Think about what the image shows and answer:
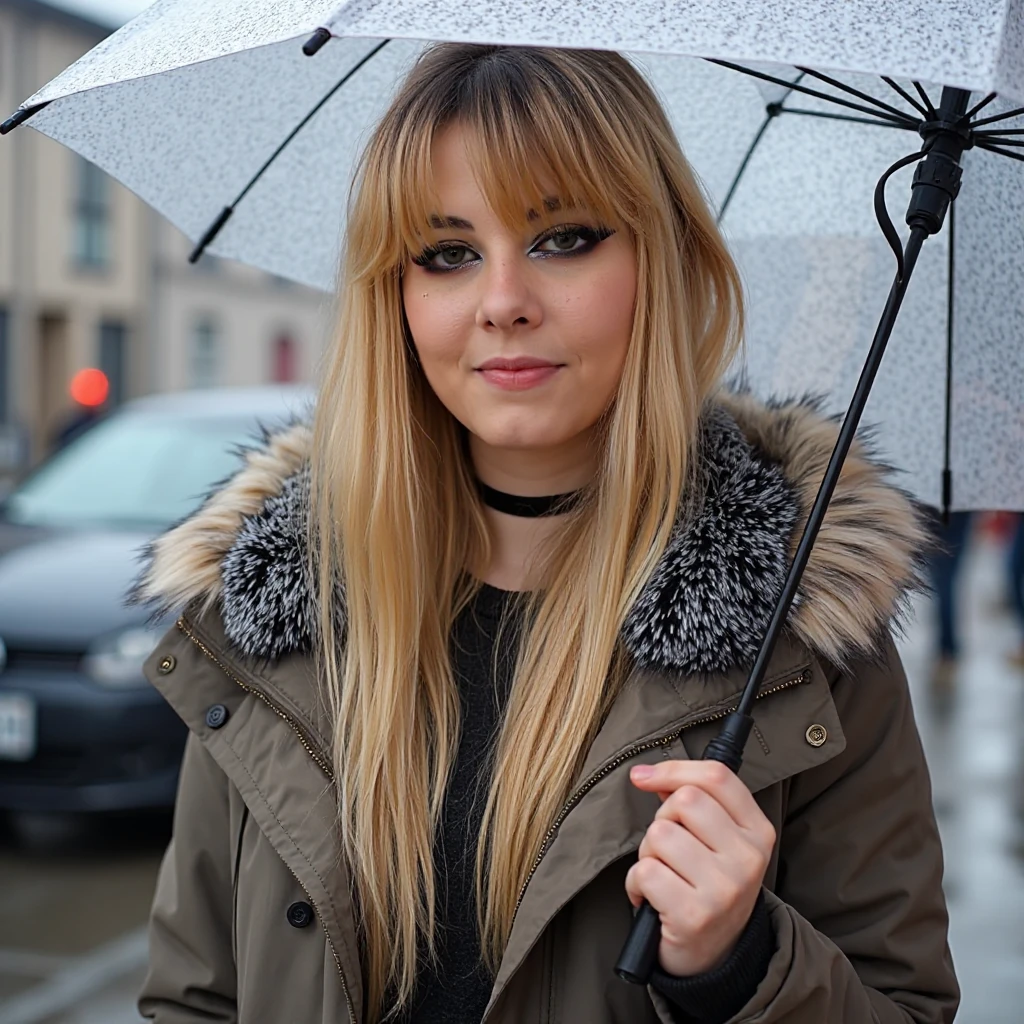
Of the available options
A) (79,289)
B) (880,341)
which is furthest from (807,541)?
(79,289)

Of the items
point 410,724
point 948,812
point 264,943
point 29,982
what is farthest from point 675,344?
point 948,812

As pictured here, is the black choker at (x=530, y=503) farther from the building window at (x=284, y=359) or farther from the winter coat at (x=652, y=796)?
the building window at (x=284, y=359)

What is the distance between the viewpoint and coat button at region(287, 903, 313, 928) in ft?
6.29

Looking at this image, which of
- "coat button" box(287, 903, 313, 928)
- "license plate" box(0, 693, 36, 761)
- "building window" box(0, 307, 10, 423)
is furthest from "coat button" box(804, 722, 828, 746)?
"building window" box(0, 307, 10, 423)

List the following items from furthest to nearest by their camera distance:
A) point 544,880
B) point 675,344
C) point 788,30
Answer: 1. point 675,344
2. point 544,880
3. point 788,30

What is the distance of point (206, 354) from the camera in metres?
34.1

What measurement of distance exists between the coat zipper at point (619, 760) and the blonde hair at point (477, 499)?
3 centimetres

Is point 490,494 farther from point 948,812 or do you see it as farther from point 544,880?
point 948,812

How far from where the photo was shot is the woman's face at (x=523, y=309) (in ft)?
6.33

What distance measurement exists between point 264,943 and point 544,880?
1.37ft

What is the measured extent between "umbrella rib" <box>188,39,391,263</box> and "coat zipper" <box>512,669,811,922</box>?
4.18 feet

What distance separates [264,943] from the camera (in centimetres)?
194

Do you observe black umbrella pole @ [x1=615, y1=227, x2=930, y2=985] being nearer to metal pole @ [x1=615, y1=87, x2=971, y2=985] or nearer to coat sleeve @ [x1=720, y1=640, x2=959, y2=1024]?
metal pole @ [x1=615, y1=87, x2=971, y2=985]

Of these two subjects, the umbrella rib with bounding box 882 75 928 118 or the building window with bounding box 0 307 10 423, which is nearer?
the umbrella rib with bounding box 882 75 928 118
